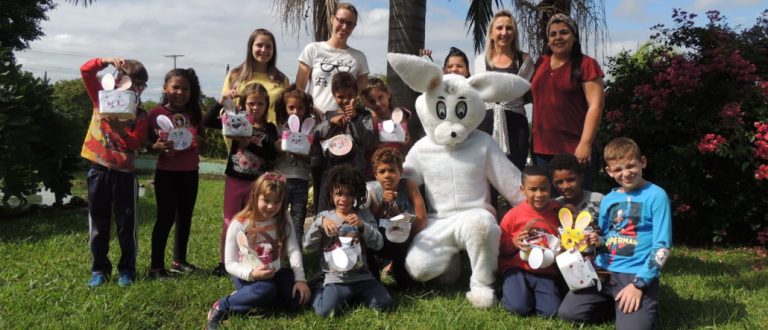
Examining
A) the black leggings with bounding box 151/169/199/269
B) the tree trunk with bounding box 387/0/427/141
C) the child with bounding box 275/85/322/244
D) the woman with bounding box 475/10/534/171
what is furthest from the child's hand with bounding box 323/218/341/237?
the tree trunk with bounding box 387/0/427/141

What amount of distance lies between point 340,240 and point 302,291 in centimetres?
36

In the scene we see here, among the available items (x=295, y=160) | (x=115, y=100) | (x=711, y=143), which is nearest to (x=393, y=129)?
(x=295, y=160)

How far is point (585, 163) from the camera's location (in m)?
3.83

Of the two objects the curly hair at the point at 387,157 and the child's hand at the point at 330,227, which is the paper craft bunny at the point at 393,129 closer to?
the curly hair at the point at 387,157

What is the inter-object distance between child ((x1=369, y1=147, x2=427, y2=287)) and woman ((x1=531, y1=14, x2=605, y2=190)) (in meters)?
1.00

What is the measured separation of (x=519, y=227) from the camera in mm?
3658

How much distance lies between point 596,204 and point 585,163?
322 mm

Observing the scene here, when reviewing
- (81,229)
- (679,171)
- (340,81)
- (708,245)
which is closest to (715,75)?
(679,171)

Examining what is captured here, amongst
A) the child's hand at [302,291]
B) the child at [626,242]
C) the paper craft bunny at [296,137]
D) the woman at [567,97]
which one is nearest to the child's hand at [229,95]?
the paper craft bunny at [296,137]

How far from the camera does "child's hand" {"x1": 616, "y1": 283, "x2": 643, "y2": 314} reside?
3105 mm

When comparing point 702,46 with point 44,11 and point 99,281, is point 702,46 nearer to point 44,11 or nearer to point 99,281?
point 99,281

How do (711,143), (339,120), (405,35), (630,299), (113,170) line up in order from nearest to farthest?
(630,299), (113,170), (339,120), (711,143), (405,35)

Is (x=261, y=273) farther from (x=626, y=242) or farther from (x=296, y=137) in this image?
(x=626, y=242)

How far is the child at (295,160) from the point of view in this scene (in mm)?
3990
